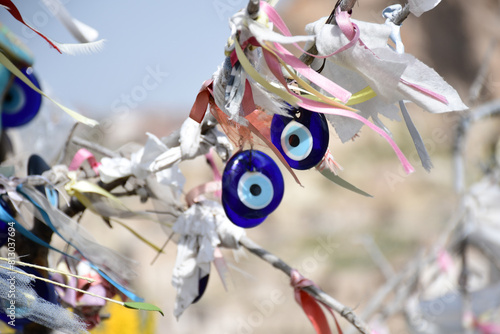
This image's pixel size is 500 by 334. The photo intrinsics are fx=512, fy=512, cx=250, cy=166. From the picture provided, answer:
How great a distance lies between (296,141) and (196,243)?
0.65 ft

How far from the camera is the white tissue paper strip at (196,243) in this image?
1.89 ft

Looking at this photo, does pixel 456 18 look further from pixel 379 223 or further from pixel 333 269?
pixel 333 269

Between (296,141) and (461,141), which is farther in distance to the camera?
(461,141)

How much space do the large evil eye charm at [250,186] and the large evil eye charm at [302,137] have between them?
0.12 ft

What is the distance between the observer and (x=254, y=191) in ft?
1.59

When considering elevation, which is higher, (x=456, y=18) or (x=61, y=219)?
(x=456, y=18)

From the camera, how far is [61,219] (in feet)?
1.83

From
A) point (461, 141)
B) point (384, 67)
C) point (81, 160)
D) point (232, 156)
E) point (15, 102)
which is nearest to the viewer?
point (384, 67)

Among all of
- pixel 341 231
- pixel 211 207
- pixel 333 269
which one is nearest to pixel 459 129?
pixel 211 207

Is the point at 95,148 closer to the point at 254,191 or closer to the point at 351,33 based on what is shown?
the point at 254,191

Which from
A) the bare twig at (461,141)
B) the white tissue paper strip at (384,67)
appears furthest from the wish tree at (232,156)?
the bare twig at (461,141)

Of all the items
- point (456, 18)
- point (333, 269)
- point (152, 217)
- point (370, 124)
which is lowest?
point (333, 269)

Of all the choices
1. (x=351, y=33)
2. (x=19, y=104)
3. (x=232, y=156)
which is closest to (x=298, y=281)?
(x=232, y=156)

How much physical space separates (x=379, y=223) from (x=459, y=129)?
8.89ft
